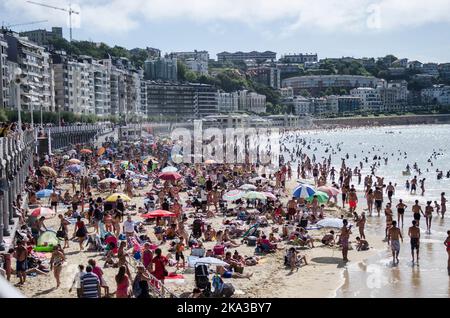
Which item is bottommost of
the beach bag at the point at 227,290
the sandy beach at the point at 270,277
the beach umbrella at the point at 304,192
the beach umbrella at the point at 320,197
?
the sandy beach at the point at 270,277

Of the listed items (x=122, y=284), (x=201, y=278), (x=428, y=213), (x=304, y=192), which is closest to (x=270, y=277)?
(x=201, y=278)

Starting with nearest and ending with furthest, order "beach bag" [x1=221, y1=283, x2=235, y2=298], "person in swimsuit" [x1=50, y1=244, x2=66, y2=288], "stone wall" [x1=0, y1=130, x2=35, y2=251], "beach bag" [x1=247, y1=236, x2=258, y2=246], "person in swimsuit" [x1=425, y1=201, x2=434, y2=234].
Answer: "beach bag" [x1=221, y1=283, x2=235, y2=298] → "person in swimsuit" [x1=50, y1=244, x2=66, y2=288] → "stone wall" [x1=0, y1=130, x2=35, y2=251] → "beach bag" [x1=247, y1=236, x2=258, y2=246] → "person in swimsuit" [x1=425, y1=201, x2=434, y2=234]

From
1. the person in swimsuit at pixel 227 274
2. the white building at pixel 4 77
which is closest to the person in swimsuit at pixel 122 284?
the person in swimsuit at pixel 227 274

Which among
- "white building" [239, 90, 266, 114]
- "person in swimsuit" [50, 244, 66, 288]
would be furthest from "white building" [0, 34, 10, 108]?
"white building" [239, 90, 266, 114]

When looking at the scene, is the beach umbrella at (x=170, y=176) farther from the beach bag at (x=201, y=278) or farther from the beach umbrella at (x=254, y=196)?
the beach bag at (x=201, y=278)

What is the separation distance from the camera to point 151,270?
39.8 feet

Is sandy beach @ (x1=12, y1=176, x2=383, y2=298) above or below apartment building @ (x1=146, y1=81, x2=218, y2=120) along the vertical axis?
below

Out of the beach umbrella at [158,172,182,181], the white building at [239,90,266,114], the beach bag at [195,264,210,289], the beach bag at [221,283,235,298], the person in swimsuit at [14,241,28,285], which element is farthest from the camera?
the white building at [239,90,266,114]

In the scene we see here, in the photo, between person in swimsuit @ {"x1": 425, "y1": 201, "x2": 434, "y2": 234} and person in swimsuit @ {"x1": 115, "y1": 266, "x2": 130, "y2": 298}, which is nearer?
person in swimsuit @ {"x1": 115, "y1": 266, "x2": 130, "y2": 298}

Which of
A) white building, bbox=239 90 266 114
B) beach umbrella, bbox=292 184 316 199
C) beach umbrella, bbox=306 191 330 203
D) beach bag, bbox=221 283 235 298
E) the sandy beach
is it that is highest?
white building, bbox=239 90 266 114

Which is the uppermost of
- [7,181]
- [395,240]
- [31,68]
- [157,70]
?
[157,70]

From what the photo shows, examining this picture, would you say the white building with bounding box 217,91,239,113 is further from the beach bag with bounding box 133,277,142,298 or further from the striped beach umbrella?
the beach bag with bounding box 133,277,142,298

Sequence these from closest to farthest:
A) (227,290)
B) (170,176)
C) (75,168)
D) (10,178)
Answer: (227,290)
(10,178)
(170,176)
(75,168)

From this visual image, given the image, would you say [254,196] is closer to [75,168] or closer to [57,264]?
[57,264]
